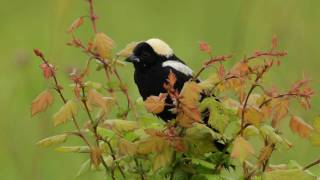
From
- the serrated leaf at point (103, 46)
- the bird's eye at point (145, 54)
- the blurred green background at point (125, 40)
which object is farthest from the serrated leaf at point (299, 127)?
the blurred green background at point (125, 40)

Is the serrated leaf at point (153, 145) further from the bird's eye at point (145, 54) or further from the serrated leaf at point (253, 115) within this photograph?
the bird's eye at point (145, 54)

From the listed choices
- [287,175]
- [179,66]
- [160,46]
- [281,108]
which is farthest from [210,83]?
[160,46]

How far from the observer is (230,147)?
8.41 ft

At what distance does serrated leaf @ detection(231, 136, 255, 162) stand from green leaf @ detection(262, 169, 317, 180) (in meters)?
0.12

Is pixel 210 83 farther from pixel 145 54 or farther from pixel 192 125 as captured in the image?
pixel 145 54

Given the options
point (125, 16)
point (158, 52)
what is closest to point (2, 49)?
point (125, 16)

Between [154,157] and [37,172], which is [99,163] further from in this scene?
[37,172]

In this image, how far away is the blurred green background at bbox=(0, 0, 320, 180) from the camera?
18.2 feet

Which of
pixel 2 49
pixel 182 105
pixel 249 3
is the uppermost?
pixel 182 105

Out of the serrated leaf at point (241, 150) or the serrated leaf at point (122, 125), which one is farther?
the serrated leaf at point (122, 125)

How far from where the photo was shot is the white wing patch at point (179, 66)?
339cm

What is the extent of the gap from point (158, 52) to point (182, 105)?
1.29 m

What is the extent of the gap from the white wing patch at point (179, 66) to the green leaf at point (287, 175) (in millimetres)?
905

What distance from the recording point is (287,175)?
8.09 feet
